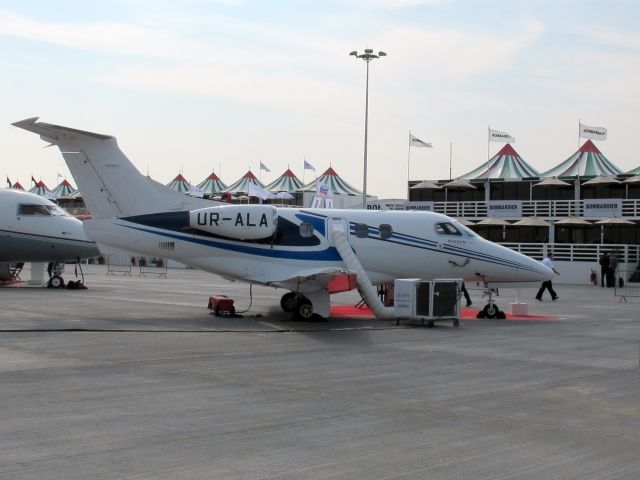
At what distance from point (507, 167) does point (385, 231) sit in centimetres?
4140

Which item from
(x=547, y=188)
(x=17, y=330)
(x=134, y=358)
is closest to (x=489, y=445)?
(x=134, y=358)

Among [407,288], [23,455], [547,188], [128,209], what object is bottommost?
[23,455]

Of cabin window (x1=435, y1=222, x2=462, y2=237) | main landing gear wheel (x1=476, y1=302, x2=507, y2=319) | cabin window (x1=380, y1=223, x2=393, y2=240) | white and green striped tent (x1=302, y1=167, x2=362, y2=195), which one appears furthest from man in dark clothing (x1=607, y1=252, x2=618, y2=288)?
white and green striped tent (x1=302, y1=167, x2=362, y2=195)

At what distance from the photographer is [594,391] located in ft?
39.6

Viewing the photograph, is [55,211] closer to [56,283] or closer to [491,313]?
[56,283]

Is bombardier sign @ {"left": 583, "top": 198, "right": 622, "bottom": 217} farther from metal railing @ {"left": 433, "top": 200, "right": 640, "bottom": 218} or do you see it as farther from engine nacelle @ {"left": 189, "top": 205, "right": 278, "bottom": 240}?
engine nacelle @ {"left": 189, "top": 205, "right": 278, "bottom": 240}

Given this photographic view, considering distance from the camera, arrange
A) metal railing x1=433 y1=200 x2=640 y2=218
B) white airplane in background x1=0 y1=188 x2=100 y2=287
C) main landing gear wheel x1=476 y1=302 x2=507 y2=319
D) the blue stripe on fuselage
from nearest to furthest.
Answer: the blue stripe on fuselage → main landing gear wheel x1=476 y1=302 x2=507 y2=319 → white airplane in background x1=0 y1=188 x2=100 y2=287 → metal railing x1=433 y1=200 x2=640 y2=218

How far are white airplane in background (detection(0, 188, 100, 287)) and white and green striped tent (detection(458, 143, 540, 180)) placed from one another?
3714 centimetres

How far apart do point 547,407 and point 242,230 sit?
12812 millimetres

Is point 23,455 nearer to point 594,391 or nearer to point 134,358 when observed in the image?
point 134,358

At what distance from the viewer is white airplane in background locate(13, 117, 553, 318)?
2239 centimetres

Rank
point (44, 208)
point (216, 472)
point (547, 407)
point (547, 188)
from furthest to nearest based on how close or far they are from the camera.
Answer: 1. point (547, 188)
2. point (44, 208)
3. point (547, 407)
4. point (216, 472)

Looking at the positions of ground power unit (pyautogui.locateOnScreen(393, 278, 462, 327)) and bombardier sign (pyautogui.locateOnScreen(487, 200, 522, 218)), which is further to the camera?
bombardier sign (pyautogui.locateOnScreen(487, 200, 522, 218))

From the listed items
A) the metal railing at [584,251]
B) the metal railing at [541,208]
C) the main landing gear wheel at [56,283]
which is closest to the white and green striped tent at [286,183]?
the metal railing at [541,208]
